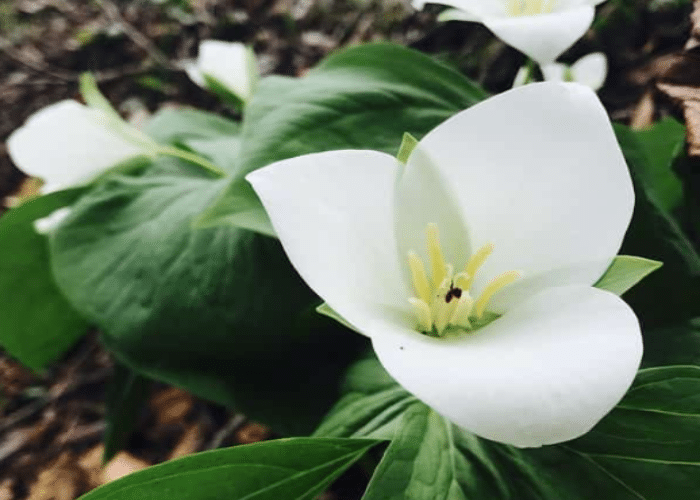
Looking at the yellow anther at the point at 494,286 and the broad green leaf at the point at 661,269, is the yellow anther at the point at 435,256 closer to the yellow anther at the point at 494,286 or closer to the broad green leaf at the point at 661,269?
the yellow anther at the point at 494,286

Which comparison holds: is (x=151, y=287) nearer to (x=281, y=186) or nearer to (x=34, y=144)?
(x=34, y=144)

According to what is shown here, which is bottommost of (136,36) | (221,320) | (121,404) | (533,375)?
(121,404)

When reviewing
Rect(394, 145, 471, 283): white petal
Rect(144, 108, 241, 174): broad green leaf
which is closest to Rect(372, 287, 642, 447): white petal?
Rect(394, 145, 471, 283): white petal

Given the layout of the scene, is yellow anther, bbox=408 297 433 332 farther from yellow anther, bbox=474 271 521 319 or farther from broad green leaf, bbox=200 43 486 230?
broad green leaf, bbox=200 43 486 230

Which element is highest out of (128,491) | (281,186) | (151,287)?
(281,186)

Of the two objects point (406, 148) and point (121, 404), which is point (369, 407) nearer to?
point (406, 148)

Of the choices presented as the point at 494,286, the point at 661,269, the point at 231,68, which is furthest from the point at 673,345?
the point at 231,68

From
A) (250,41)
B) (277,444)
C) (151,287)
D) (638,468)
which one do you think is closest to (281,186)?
(277,444)
